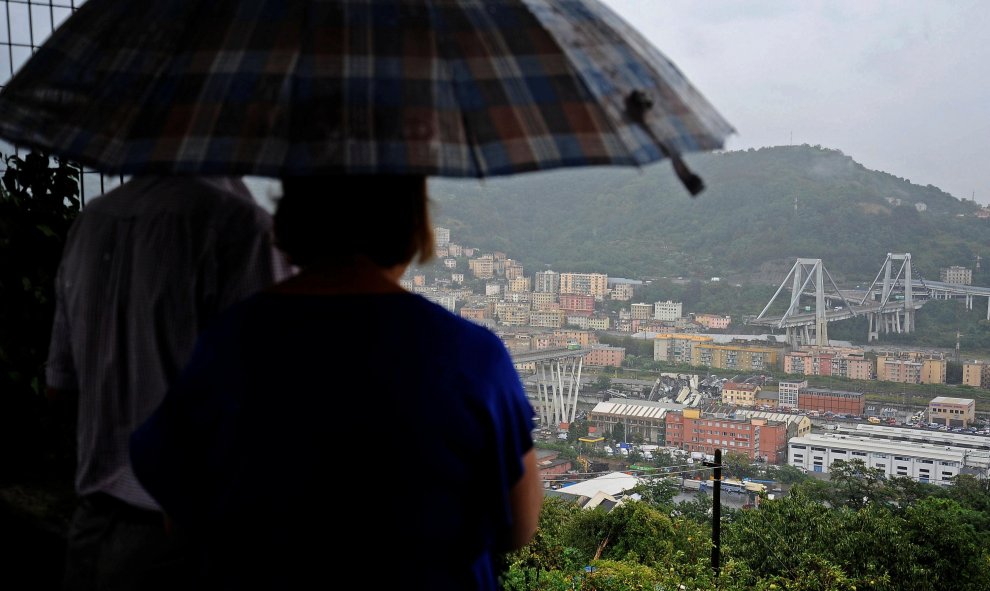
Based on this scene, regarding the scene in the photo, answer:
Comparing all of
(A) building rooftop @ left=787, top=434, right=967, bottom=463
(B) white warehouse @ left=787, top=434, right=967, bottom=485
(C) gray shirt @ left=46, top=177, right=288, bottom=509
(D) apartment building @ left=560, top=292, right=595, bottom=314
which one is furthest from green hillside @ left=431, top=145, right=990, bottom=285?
(C) gray shirt @ left=46, top=177, right=288, bottom=509

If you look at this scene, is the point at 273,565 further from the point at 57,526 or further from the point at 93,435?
the point at 57,526

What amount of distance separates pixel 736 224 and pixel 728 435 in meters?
12.8

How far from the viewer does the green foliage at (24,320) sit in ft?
5.43

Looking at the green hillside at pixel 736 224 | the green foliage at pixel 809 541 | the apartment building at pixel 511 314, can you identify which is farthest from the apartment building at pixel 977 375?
the green foliage at pixel 809 541

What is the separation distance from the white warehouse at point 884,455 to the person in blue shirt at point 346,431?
56.5 feet

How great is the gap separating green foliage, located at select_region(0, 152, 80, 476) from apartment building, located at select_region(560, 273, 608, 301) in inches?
1038

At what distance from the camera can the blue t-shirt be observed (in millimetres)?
649

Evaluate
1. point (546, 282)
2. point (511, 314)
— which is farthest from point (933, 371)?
point (511, 314)

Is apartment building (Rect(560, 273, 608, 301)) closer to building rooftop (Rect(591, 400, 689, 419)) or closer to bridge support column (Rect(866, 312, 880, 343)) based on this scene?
building rooftop (Rect(591, 400, 689, 419))

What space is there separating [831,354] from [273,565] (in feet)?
87.9

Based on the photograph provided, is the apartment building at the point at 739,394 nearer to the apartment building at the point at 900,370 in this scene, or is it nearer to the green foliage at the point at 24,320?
the apartment building at the point at 900,370

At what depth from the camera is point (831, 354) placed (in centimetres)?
2539

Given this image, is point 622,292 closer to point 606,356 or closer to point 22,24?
point 606,356

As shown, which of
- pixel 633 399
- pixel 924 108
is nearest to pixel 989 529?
pixel 633 399
